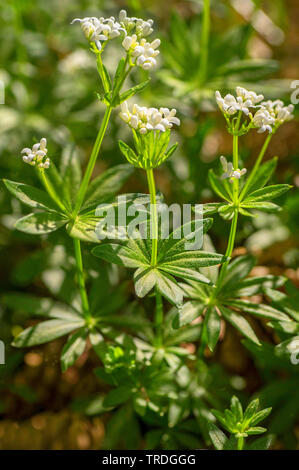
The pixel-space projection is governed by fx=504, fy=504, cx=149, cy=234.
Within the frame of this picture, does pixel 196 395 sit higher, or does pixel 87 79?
pixel 87 79

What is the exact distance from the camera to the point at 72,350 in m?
1.74

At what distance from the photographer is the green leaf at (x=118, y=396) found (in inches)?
68.7

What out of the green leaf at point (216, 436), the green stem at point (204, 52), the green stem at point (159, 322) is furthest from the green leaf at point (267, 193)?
the green stem at point (204, 52)

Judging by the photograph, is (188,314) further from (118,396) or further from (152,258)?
(118,396)

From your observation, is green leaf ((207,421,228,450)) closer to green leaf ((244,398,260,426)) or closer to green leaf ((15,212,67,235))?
green leaf ((244,398,260,426))

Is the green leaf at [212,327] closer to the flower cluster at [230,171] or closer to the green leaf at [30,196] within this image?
the flower cluster at [230,171]

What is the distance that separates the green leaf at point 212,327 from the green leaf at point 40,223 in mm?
580

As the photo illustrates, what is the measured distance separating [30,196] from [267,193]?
0.77 m

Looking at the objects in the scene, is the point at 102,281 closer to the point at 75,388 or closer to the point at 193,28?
the point at 75,388

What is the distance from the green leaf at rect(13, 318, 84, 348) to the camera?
176 centimetres

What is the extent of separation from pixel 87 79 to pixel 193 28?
0.64 meters
